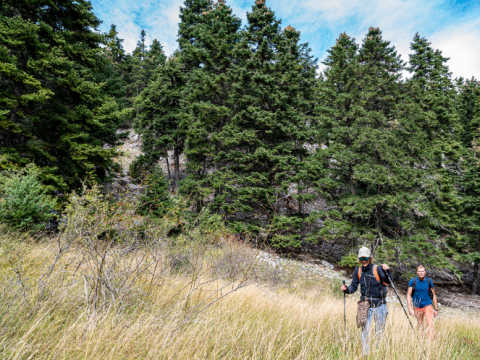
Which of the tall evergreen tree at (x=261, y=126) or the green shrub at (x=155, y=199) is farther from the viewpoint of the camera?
the tall evergreen tree at (x=261, y=126)

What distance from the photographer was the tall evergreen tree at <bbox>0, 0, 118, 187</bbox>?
7664 millimetres

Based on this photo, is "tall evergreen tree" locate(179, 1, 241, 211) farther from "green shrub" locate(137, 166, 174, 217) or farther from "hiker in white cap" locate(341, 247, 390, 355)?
"hiker in white cap" locate(341, 247, 390, 355)

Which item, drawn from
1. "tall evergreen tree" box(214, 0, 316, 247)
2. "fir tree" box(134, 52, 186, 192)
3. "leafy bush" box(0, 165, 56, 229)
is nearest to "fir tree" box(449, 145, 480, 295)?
"tall evergreen tree" box(214, 0, 316, 247)

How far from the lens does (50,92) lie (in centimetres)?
791

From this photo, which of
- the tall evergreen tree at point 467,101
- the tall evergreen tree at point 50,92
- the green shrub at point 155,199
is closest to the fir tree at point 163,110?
the green shrub at point 155,199

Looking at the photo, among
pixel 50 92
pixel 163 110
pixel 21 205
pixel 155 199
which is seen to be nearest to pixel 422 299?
pixel 155 199

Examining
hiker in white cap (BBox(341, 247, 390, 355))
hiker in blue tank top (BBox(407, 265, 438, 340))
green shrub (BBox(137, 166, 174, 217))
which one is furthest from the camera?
green shrub (BBox(137, 166, 174, 217))

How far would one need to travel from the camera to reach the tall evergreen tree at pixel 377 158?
398 inches

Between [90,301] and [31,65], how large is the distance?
9.95 metres

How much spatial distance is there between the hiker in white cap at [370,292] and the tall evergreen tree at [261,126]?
7.88 m

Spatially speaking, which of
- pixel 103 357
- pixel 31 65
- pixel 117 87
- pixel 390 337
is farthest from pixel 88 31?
pixel 390 337

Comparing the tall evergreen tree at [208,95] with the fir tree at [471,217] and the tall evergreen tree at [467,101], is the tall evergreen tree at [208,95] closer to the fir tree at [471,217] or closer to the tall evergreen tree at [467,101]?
the fir tree at [471,217]

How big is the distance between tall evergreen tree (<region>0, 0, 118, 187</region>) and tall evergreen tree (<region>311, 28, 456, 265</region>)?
11179 millimetres

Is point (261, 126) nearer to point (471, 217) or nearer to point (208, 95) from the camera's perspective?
point (208, 95)
